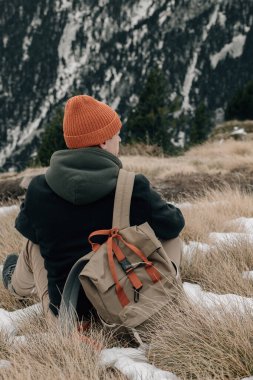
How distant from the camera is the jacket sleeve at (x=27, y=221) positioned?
8.20 ft

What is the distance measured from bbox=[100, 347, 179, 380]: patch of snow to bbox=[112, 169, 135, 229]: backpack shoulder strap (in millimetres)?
578

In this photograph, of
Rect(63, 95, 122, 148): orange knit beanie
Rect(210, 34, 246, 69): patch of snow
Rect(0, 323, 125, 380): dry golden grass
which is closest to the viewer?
Rect(0, 323, 125, 380): dry golden grass

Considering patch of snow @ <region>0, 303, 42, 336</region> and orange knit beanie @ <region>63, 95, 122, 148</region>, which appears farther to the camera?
patch of snow @ <region>0, 303, 42, 336</region>

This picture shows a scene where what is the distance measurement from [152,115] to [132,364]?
24.0 m

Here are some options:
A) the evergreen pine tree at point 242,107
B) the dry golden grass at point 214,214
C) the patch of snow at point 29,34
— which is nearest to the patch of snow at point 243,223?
the dry golden grass at point 214,214

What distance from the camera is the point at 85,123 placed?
238 centimetres

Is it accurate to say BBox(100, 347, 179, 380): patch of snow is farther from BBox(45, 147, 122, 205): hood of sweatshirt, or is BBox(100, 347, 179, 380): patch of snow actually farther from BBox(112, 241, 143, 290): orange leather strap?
BBox(45, 147, 122, 205): hood of sweatshirt

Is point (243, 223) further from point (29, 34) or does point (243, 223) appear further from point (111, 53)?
point (29, 34)

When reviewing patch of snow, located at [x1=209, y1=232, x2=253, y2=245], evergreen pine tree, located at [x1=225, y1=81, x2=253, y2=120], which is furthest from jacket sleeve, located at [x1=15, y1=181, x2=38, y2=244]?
evergreen pine tree, located at [x1=225, y1=81, x2=253, y2=120]

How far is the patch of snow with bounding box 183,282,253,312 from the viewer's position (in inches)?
89.1

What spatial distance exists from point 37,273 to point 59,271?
1.08 ft

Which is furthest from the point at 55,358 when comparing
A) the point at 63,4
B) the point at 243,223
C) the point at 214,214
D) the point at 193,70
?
the point at 63,4

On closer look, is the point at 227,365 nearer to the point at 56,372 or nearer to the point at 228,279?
the point at 56,372

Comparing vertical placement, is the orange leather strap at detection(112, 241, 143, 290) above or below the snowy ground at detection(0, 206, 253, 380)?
above
